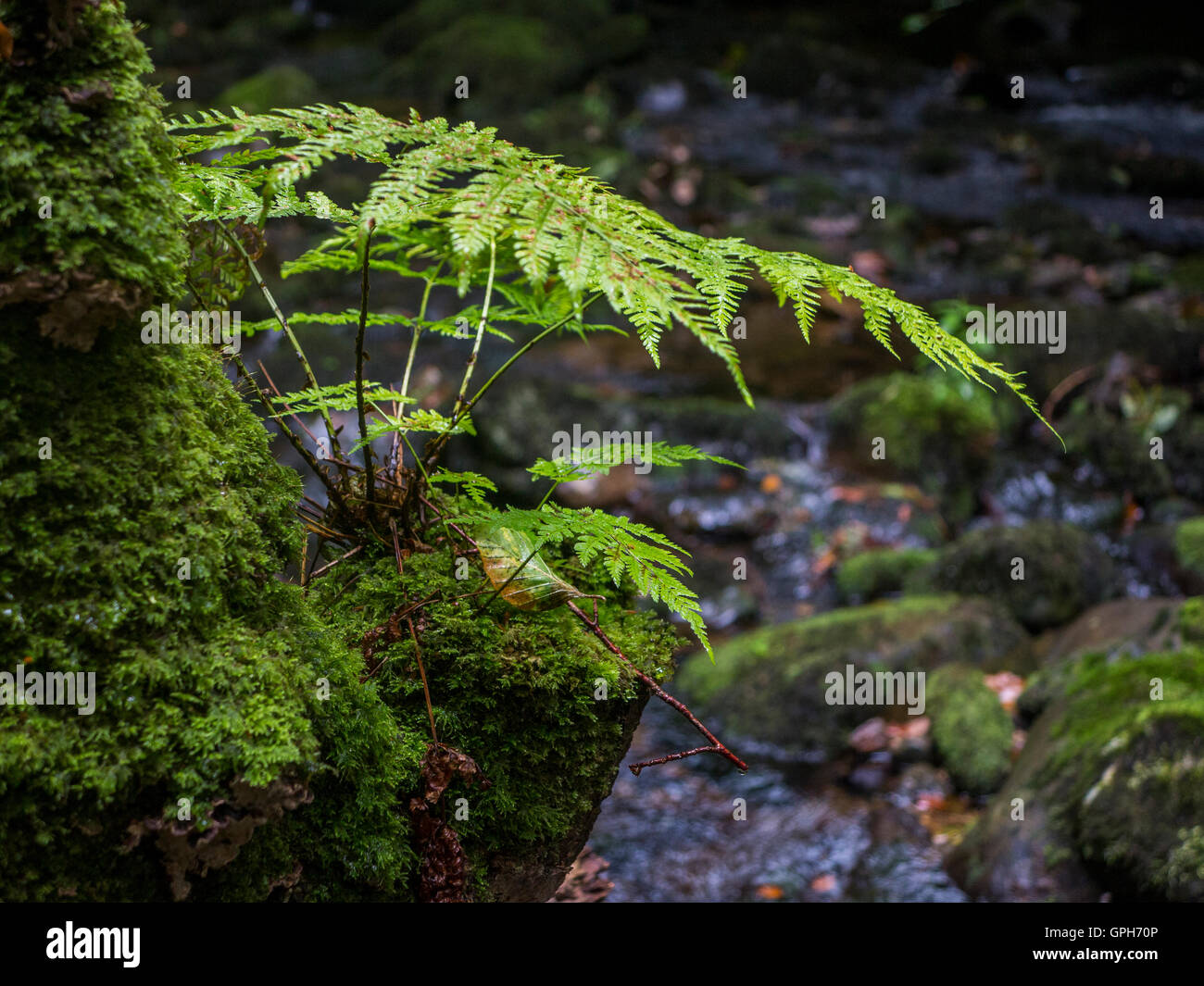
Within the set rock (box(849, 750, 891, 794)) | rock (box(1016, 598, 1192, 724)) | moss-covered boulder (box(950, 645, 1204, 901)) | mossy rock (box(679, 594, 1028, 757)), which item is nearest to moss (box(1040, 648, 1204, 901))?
moss-covered boulder (box(950, 645, 1204, 901))

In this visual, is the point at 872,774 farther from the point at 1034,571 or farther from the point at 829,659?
the point at 1034,571

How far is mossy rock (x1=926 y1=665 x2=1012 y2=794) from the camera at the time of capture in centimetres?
500

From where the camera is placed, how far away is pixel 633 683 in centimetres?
177

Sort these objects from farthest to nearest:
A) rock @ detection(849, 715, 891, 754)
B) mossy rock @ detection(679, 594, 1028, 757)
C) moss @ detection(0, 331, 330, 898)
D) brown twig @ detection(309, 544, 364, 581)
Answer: mossy rock @ detection(679, 594, 1028, 757) < rock @ detection(849, 715, 891, 754) < brown twig @ detection(309, 544, 364, 581) < moss @ detection(0, 331, 330, 898)

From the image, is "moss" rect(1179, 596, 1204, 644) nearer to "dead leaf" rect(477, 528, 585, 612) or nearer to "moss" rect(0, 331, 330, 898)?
"dead leaf" rect(477, 528, 585, 612)

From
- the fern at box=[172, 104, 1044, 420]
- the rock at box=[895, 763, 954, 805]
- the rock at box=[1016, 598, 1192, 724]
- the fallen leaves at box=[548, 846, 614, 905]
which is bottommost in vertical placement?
the rock at box=[895, 763, 954, 805]

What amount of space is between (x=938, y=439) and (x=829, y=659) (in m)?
3.66

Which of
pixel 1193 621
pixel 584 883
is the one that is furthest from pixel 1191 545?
pixel 584 883

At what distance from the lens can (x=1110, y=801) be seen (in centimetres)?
365

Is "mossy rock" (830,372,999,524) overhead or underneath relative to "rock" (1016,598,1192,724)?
overhead

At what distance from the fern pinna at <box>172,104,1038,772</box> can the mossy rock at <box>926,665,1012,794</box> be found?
3862 millimetres

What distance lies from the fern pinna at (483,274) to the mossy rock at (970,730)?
3862 mm
